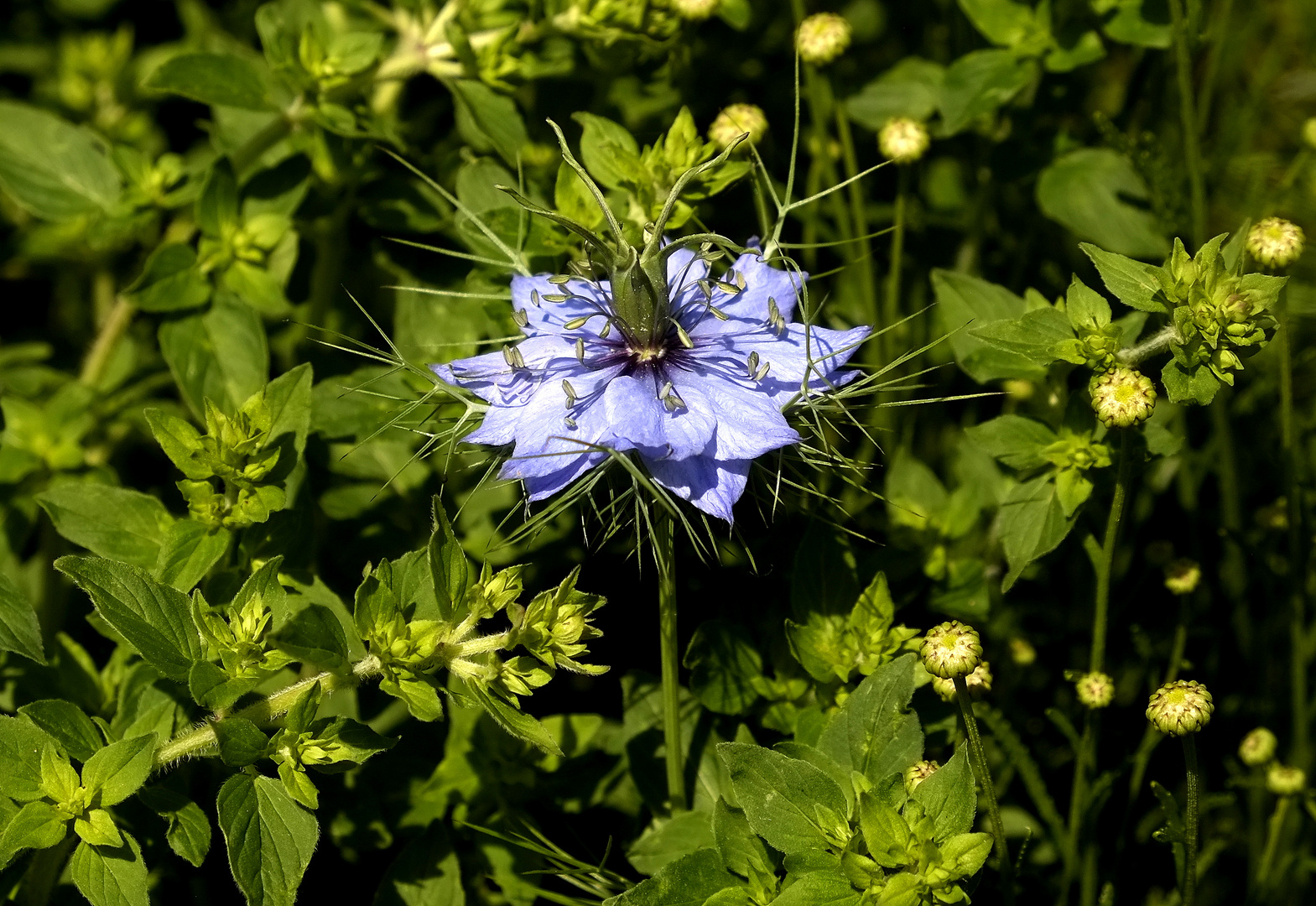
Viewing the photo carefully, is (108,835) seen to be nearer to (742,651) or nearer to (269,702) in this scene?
(269,702)

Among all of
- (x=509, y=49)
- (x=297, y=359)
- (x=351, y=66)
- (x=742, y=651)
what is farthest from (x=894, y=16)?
(x=742, y=651)

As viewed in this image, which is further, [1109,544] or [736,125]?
[736,125]

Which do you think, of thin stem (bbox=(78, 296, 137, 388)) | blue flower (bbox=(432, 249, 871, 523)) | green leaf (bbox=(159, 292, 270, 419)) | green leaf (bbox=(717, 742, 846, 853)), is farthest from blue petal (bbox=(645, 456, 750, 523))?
thin stem (bbox=(78, 296, 137, 388))

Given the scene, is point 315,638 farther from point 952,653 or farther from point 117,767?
point 952,653

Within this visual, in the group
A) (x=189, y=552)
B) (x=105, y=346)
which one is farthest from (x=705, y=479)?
(x=105, y=346)

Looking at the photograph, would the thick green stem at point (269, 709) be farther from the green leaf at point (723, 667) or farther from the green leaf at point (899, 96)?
the green leaf at point (899, 96)
